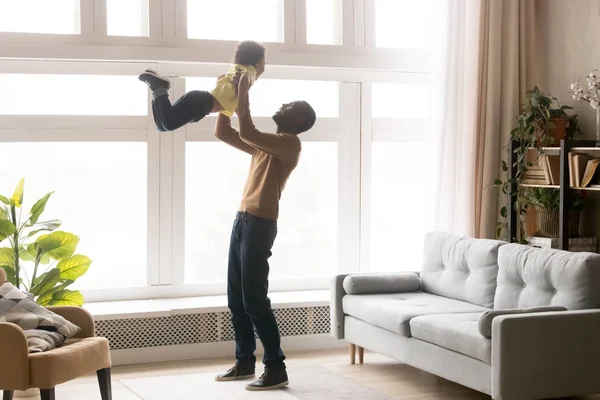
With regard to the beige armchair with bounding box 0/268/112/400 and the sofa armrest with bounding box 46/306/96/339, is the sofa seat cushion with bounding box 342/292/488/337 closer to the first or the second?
the sofa armrest with bounding box 46/306/96/339

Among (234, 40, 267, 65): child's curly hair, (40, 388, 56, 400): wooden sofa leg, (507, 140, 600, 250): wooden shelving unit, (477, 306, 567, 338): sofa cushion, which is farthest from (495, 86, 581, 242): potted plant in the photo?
(40, 388, 56, 400): wooden sofa leg

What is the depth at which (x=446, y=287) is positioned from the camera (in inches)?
207

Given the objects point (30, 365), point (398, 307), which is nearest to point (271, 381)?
point (398, 307)

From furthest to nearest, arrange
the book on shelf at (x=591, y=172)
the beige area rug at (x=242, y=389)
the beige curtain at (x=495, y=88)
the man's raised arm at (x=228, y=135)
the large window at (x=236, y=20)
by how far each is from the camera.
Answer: the beige curtain at (x=495, y=88) → the large window at (x=236, y=20) → the book on shelf at (x=591, y=172) → the man's raised arm at (x=228, y=135) → the beige area rug at (x=242, y=389)

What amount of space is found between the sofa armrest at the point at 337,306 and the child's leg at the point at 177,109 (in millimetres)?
1689

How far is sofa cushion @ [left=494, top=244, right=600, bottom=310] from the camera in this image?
4.23m

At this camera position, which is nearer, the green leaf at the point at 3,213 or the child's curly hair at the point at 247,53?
the child's curly hair at the point at 247,53

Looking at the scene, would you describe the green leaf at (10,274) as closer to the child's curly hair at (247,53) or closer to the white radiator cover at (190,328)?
the white radiator cover at (190,328)

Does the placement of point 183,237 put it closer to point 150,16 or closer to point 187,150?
point 187,150

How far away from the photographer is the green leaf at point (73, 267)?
486cm

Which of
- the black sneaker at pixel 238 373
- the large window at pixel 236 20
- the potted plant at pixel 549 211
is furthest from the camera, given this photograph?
the large window at pixel 236 20

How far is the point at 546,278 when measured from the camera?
4430mm

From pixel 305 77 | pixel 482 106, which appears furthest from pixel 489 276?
pixel 305 77

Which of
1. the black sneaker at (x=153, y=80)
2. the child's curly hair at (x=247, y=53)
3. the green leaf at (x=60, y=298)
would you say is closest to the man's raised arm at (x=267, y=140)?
the child's curly hair at (x=247, y=53)
